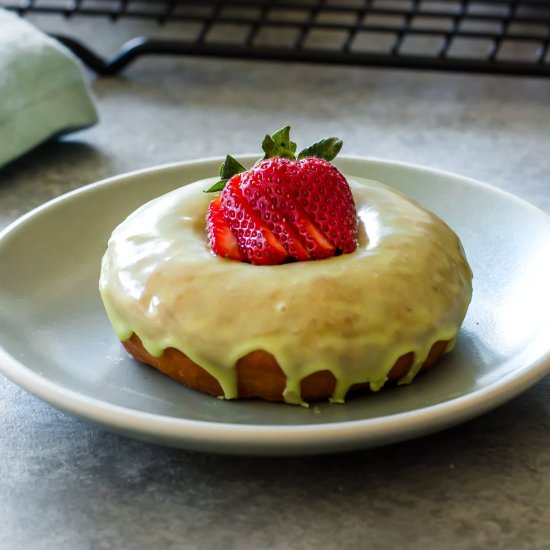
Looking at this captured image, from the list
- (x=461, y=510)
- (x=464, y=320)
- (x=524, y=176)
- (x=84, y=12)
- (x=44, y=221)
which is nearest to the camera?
(x=461, y=510)

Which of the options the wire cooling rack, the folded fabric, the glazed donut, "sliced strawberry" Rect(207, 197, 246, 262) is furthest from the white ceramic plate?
the wire cooling rack

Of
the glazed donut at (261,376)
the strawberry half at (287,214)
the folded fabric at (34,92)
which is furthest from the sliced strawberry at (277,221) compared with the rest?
the folded fabric at (34,92)

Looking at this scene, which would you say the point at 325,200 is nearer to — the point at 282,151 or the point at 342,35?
the point at 282,151

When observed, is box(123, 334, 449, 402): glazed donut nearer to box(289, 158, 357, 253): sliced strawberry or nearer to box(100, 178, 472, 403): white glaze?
box(100, 178, 472, 403): white glaze

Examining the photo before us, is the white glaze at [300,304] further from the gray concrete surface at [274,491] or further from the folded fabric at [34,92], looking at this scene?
the folded fabric at [34,92]

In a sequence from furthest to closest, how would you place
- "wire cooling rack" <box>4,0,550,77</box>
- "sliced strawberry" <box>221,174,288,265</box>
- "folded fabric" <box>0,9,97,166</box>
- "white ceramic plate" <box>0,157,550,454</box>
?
"wire cooling rack" <box>4,0,550,77</box> → "folded fabric" <box>0,9,97,166</box> → "sliced strawberry" <box>221,174,288,265</box> → "white ceramic plate" <box>0,157,550,454</box>

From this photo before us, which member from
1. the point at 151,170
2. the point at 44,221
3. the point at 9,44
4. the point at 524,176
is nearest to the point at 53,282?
the point at 44,221

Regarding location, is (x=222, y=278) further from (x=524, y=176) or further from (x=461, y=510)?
(x=524, y=176)
